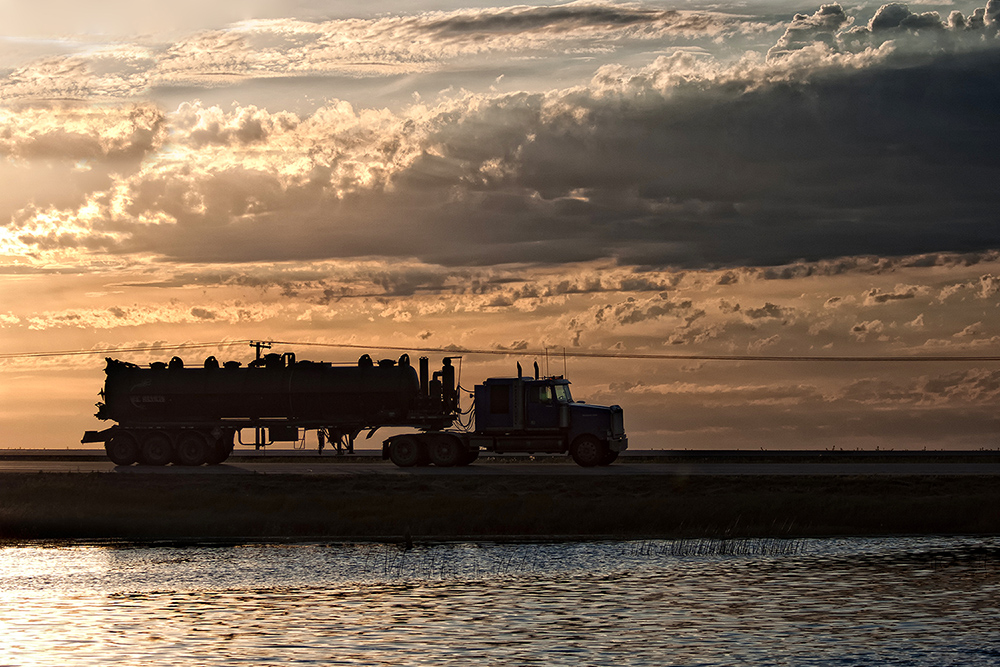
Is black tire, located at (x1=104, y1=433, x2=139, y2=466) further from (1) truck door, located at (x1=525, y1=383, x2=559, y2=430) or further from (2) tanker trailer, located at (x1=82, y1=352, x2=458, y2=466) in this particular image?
(1) truck door, located at (x1=525, y1=383, x2=559, y2=430)

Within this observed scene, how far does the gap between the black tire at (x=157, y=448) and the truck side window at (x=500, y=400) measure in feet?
49.9

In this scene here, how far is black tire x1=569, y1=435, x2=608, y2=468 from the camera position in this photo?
4916 cm

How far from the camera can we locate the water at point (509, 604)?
19.0 metres

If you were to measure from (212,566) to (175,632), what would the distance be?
9.10 m

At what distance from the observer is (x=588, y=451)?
49.3 metres

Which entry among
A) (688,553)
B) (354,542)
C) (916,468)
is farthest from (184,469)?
(916,468)

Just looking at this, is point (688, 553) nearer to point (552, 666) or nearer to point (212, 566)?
point (212, 566)

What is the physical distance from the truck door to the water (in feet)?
49.9

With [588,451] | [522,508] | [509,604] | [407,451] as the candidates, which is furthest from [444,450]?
[509,604]

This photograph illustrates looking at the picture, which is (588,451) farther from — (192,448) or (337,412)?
(192,448)

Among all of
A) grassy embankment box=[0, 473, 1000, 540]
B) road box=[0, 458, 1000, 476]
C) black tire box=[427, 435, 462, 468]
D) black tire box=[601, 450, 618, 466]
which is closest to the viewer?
grassy embankment box=[0, 473, 1000, 540]

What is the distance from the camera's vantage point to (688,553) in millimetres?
32156

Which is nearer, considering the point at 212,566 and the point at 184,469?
the point at 212,566

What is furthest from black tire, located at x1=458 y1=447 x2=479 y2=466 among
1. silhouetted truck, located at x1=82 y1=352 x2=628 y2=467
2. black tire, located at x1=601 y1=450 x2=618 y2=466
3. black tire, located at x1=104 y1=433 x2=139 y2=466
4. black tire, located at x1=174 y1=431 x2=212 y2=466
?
black tire, located at x1=104 y1=433 x2=139 y2=466
